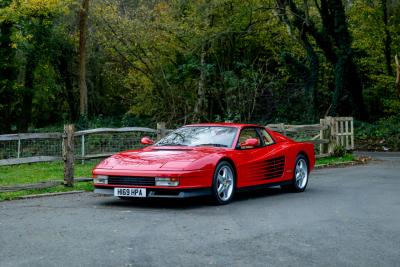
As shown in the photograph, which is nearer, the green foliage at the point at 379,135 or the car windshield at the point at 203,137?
the car windshield at the point at 203,137

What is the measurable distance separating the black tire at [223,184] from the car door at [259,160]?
216 millimetres

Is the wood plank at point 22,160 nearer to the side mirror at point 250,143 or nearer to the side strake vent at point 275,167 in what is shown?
the side mirror at point 250,143

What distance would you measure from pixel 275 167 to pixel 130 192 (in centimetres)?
328

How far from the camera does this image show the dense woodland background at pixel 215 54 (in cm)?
3447

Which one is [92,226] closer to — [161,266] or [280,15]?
[161,266]

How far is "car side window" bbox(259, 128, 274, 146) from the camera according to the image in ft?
42.3

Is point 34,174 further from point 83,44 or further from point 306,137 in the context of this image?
point 83,44

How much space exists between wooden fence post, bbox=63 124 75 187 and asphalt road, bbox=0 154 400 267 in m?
1.12

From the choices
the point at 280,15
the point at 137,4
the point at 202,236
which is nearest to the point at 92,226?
the point at 202,236

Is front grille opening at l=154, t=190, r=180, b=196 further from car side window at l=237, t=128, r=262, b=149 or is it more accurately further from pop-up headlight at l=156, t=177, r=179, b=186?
car side window at l=237, t=128, r=262, b=149

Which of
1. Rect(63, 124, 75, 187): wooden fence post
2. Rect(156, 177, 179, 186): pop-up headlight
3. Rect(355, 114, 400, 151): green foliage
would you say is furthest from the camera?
Rect(355, 114, 400, 151): green foliage

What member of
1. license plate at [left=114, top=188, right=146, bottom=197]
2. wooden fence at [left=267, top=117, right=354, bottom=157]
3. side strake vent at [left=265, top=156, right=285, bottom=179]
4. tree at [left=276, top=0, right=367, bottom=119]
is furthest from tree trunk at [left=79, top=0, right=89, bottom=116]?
license plate at [left=114, top=188, right=146, bottom=197]

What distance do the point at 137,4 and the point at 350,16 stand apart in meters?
13.3

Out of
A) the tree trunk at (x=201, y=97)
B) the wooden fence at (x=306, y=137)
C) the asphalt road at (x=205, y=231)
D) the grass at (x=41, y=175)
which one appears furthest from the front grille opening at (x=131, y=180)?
the tree trunk at (x=201, y=97)
